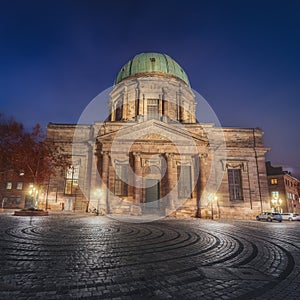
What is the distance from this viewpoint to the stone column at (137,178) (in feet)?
81.1

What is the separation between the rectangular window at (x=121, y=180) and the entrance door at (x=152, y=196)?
276cm

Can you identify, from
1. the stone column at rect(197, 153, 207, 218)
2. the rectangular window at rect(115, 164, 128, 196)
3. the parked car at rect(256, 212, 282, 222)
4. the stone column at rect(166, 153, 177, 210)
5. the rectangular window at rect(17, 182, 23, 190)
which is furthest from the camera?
the rectangular window at rect(17, 182, 23, 190)

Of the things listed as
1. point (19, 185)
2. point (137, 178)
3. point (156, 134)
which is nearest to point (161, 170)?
point (137, 178)

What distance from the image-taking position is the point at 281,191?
4838cm

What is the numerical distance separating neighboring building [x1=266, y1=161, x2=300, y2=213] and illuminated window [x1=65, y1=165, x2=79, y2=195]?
39.6 m

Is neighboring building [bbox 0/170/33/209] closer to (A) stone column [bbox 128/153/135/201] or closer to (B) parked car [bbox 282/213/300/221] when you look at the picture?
(A) stone column [bbox 128/153/135/201]

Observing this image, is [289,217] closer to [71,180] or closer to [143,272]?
[71,180]

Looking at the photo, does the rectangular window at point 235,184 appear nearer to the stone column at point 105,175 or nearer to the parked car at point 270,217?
the parked car at point 270,217

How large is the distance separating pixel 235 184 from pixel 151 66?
74.2 ft

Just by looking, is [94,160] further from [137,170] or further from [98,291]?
[98,291]

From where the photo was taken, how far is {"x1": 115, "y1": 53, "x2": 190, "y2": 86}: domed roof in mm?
36438

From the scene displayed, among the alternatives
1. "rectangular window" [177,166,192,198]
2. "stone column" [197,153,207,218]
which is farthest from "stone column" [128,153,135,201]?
"stone column" [197,153,207,218]

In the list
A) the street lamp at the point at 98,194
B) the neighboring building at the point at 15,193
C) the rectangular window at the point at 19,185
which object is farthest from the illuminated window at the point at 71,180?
the rectangular window at the point at 19,185

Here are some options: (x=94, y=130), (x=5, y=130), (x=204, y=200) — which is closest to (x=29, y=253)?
(x=5, y=130)
